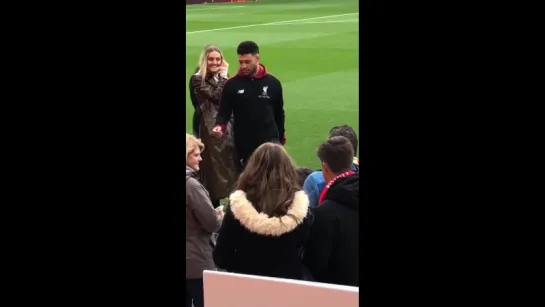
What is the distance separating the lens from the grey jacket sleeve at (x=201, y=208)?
4277 mm

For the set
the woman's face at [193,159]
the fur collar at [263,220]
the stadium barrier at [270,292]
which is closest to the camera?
the stadium barrier at [270,292]

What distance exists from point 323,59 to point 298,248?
12.5 meters

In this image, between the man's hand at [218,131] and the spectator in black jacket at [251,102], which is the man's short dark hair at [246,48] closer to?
the spectator in black jacket at [251,102]

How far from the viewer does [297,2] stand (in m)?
34.3

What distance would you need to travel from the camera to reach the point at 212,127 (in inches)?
264

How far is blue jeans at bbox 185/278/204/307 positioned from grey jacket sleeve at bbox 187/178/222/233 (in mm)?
292

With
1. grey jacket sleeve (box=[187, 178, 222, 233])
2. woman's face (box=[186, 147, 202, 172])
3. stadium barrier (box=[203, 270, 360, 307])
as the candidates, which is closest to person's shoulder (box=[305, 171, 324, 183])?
woman's face (box=[186, 147, 202, 172])

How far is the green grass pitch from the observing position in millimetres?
11023

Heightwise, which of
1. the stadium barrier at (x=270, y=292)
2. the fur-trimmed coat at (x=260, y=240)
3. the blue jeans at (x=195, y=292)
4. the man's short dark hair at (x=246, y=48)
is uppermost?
the man's short dark hair at (x=246, y=48)

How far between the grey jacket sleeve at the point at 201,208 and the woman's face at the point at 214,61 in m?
2.50

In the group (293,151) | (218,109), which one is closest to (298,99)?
(293,151)

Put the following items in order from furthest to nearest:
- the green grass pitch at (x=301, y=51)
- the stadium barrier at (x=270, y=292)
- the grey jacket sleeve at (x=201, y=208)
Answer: the green grass pitch at (x=301, y=51) → the grey jacket sleeve at (x=201, y=208) → the stadium barrier at (x=270, y=292)

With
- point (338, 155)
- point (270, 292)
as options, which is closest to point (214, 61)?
point (338, 155)

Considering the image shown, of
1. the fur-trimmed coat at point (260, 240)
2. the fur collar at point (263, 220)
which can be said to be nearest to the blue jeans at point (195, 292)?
the fur-trimmed coat at point (260, 240)
